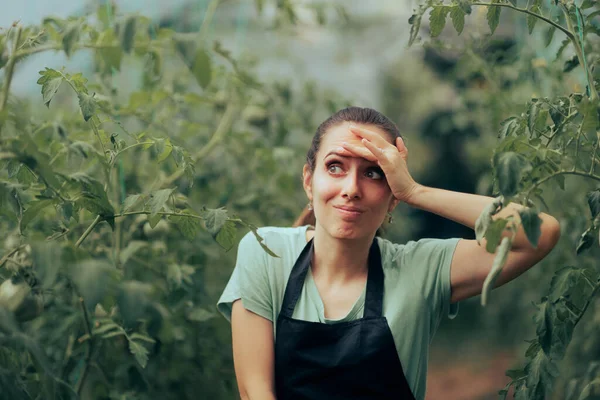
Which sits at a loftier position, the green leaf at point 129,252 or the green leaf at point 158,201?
the green leaf at point 158,201

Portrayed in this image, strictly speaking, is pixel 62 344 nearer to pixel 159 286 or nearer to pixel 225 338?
pixel 159 286

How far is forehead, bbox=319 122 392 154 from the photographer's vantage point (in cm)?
169

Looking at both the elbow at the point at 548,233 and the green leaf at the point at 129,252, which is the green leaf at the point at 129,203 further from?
the elbow at the point at 548,233

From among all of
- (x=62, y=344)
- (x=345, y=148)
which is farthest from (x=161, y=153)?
(x=62, y=344)

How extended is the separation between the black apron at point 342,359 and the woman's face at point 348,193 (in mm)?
153

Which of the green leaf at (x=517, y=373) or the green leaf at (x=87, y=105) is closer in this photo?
the green leaf at (x=87, y=105)

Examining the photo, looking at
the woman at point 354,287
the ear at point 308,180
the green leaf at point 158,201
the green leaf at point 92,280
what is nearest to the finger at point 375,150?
the woman at point 354,287

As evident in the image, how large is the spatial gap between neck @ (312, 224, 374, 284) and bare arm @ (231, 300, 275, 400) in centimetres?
17

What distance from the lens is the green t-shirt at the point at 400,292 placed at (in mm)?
1679

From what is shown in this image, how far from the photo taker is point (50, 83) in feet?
4.58

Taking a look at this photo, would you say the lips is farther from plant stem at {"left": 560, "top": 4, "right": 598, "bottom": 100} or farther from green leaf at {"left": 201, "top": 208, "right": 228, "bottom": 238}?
plant stem at {"left": 560, "top": 4, "right": 598, "bottom": 100}

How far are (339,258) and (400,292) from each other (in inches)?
6.1

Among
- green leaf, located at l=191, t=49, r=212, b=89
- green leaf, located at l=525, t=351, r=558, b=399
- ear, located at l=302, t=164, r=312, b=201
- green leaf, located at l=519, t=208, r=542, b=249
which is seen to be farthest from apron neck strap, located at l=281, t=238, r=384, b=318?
green leaf, located at l=191, t=49, r=212, b=89

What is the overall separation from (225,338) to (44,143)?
3.12 ft
